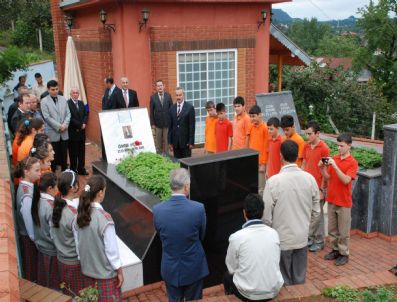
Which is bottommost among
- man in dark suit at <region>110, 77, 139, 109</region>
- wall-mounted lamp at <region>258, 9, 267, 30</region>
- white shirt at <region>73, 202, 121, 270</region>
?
white shirt at <region>73, 202, 121, 270</region>

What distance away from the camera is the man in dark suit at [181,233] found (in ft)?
12.8

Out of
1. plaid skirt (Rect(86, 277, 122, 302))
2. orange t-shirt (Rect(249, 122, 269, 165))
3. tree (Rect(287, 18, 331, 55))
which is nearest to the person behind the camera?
plaid skirt (Rect(86, 277, 122, 302))

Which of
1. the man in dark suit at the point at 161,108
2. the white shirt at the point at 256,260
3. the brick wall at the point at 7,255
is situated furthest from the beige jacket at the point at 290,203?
the man in dark suit at the point at 161,108

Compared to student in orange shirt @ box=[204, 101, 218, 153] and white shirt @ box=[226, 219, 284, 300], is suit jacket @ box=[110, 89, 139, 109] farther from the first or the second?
white shirt @ box=[226, 219, 284, 300]

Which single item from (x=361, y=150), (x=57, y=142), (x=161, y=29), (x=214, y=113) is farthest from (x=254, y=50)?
(x=57, y=142)

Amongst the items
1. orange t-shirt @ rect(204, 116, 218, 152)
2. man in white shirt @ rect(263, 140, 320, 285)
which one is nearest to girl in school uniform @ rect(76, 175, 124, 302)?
man in white shirt @ rect(263, 140, 320, 285)

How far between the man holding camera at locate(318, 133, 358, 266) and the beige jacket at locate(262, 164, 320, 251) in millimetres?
1230

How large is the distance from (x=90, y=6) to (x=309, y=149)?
338 inches

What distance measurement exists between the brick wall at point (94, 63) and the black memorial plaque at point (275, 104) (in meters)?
4.23

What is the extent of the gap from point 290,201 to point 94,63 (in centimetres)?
904

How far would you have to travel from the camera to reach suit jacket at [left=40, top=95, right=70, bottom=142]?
8461 millimetres

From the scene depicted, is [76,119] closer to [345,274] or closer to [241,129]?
[241,129]

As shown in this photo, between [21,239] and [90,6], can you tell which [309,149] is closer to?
[21,239]

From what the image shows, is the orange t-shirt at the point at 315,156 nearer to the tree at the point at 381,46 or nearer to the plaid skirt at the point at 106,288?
the plaid skirt at the point at 106,288
